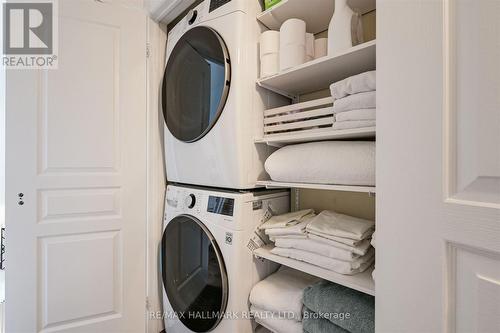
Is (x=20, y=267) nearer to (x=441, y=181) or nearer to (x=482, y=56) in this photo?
(x=441, y=181)

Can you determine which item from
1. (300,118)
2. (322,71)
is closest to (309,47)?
(322,71)

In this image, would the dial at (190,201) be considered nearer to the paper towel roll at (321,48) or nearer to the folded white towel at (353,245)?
the folded white towel at (353,245)

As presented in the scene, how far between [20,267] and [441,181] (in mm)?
1867

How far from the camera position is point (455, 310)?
19.0 inches

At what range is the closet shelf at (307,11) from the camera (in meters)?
1.00

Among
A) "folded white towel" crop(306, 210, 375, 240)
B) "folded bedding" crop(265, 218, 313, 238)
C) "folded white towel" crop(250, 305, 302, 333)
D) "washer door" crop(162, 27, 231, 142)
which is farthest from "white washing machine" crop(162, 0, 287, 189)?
"folded white towel" crop(250, 305, 302, 333)

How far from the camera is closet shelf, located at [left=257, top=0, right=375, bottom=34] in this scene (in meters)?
1.00

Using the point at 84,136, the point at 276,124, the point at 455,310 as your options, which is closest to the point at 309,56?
the point at 276,124

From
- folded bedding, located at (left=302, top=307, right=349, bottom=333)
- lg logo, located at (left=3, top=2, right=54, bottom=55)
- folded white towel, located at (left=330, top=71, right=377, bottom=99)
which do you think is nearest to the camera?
folded white towel, located at (left=330, top=71, right=377, bottom=99)

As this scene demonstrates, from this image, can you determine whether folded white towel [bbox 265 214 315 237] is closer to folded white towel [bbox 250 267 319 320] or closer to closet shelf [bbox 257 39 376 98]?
folded white towel [bbox 250 267 319 320]

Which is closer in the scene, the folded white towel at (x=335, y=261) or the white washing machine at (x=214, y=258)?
the folded white towel at (x=335, y=261)

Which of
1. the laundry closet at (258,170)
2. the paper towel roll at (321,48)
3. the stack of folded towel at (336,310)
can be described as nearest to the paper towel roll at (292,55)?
the laundry closet at (258,170)

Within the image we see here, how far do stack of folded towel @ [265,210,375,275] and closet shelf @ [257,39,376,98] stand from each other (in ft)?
2.02

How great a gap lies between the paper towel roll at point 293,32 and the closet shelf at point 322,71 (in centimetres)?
12
